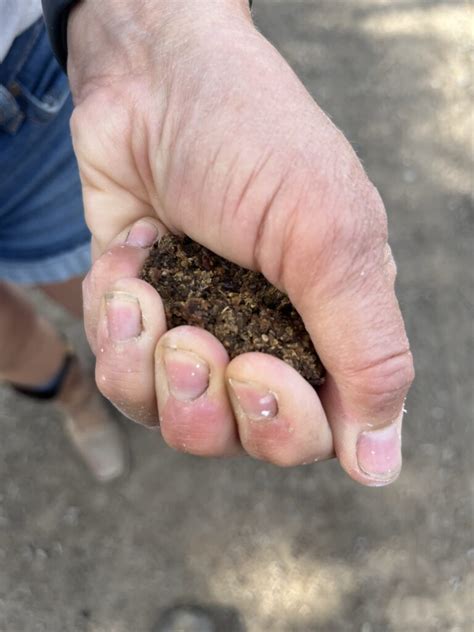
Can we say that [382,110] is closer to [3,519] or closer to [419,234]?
[419,234]

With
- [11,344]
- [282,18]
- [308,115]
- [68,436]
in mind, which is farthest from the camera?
[282,18]

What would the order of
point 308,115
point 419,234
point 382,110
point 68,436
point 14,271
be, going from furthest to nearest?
1. point 382,110
2. point 419,234
3. point 68,436
4. point 14,271
5. point 308,115

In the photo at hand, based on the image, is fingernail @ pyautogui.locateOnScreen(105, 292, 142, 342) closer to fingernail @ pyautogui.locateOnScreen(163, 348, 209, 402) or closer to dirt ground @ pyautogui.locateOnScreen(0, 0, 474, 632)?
fingernail @ pyautogui.locateOnScreen(163, 348, 209, 402)

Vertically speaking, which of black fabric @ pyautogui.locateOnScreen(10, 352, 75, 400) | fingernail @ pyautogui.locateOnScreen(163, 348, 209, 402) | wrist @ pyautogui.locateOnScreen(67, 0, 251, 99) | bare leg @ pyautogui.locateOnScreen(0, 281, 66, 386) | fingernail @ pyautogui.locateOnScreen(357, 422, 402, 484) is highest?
wrist @ pyautogui.locateOnScreen(67, 0, 251, 99)

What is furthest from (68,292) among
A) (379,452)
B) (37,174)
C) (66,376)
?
(379,452)

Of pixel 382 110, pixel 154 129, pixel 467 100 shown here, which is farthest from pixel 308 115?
pixel 467 100

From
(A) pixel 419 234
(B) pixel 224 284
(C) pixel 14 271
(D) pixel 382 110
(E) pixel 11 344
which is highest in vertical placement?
(B) pixel 224 284

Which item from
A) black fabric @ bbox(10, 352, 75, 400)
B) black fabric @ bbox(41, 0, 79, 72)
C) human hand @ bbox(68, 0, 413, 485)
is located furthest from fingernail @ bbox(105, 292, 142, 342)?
black fabric @ bbox(10, 352, 75, 400)

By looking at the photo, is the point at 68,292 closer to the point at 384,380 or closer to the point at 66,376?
the point at 66,376
